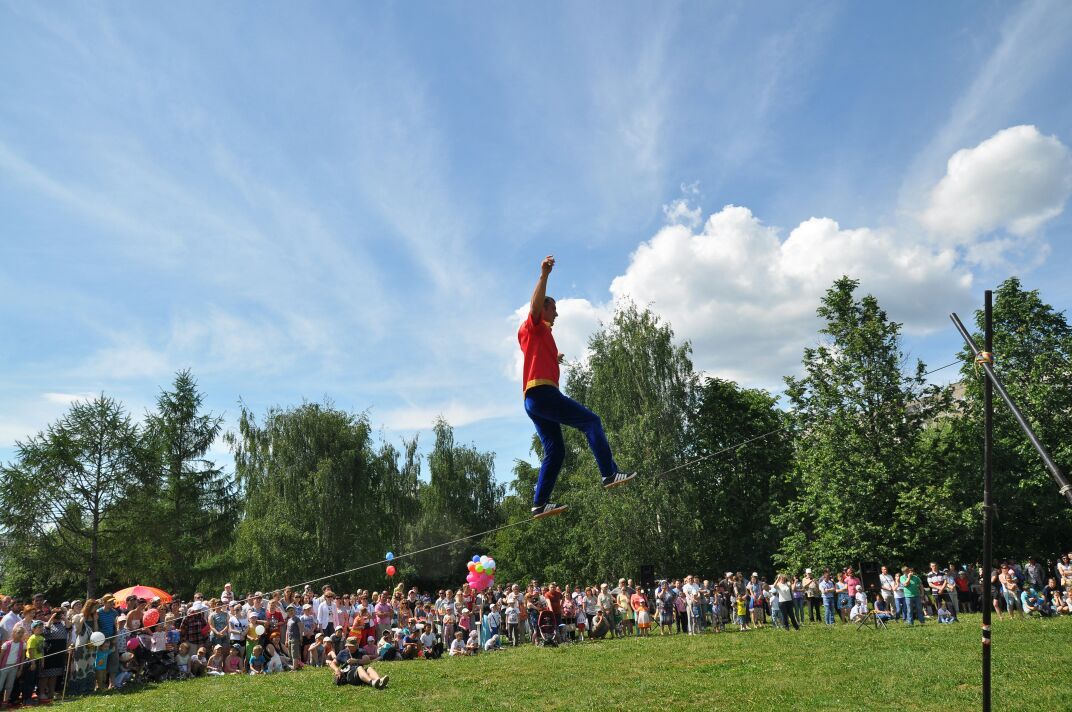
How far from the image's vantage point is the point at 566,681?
9.96m

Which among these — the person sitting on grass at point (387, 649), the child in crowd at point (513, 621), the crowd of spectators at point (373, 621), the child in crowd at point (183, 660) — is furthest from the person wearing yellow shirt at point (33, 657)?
the child in crowd at point (513, 621)

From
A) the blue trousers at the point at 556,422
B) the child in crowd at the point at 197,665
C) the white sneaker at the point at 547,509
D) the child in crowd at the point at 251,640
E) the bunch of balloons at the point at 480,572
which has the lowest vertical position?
the child in crowd at the point at 197,665

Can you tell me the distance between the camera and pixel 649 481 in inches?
1176

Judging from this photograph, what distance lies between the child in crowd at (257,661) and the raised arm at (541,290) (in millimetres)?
9879

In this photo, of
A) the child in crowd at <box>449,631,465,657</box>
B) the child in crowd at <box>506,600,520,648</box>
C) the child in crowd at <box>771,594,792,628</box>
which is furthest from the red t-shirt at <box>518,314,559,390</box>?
the child in crowd at <box>771,594,792,628</box>

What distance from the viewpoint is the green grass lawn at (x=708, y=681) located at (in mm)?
8234

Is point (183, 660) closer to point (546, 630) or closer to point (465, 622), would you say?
point (465, 622)

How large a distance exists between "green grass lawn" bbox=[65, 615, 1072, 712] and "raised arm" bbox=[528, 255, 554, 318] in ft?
16.9

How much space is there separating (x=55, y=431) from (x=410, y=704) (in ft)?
81.0

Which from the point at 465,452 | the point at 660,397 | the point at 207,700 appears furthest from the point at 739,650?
the point at 465,452

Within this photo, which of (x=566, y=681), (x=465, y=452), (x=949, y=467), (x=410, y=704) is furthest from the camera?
(x=465, y=452)

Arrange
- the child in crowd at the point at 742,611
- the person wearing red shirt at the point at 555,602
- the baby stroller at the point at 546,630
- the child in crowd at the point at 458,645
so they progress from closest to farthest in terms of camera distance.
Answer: the child in crowd at the point at 458,645 → the baby stroller at the point at 546,630 → the person wearing red shirt at the point at 555,602 → the child in crowd at the point at 742,611

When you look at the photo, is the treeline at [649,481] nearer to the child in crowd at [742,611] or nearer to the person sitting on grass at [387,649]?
the child in crowd at [742,611]

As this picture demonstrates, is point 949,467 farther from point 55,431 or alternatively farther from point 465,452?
point 55,431
